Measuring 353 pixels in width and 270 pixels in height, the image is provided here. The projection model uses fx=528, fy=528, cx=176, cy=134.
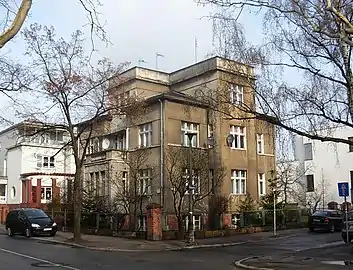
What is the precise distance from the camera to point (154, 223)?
29109 millimetres

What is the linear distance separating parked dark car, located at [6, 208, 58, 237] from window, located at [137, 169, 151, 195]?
640 cm

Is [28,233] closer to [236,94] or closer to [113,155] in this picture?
[113,155]

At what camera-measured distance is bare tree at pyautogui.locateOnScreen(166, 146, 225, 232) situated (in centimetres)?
3338

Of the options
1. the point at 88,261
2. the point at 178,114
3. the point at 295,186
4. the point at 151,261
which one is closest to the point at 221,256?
the point at 151,261

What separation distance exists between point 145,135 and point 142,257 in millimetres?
18846

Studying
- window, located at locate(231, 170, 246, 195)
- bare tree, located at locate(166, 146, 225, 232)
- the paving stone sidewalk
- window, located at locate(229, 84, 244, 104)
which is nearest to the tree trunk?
bare tree, located at locate(166, 146, 225, 232)

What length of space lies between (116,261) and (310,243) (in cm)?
1252

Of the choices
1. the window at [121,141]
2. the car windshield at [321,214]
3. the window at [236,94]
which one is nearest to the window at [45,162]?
the window at [121,141]

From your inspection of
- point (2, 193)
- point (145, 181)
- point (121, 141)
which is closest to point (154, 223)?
point (145, 181)

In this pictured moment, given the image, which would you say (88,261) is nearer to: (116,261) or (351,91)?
(116,261)

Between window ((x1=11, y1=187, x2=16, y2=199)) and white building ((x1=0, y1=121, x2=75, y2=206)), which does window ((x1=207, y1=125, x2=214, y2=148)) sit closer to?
white building ((x1=0, y1=121, x2=75, y2=206))

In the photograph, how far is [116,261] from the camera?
19.1 m

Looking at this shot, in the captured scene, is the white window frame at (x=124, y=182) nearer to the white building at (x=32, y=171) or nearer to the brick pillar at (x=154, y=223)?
the brick pillar at (x=154, y=223)

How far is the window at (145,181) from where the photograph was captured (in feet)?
119
